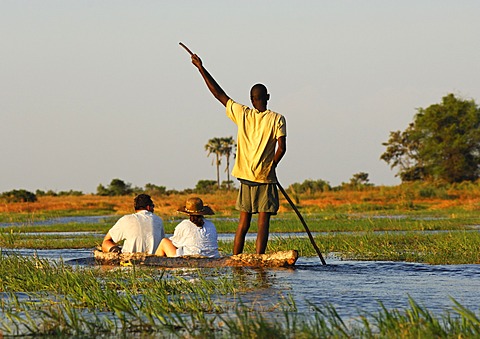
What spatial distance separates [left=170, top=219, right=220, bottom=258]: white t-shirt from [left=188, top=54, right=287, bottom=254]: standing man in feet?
1.50

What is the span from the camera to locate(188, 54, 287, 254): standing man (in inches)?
420

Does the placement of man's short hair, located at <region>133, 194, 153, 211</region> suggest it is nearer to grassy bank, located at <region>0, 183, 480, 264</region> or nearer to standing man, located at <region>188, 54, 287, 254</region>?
standing man, located at <region>188, 54, 287, 254</region>

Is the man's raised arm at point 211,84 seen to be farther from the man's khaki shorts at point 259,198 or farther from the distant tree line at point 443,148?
the distant tree line at point 443,148

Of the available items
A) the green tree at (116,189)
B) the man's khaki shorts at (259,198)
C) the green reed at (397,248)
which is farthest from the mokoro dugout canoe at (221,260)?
the green tree at (116,189)

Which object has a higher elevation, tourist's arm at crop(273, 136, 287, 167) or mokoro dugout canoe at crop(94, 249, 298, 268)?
tourist's arm at crop(273, 136, 287, 167)

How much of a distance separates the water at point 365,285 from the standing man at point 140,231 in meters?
1.56

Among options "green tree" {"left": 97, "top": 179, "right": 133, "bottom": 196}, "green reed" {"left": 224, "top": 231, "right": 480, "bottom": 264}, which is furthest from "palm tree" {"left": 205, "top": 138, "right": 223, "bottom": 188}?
"green reed" {"left": 224, "top": 231, "right": 480, "bottom": 264}

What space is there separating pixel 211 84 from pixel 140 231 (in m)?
2.18

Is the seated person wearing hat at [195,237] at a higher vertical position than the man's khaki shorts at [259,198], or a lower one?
lower

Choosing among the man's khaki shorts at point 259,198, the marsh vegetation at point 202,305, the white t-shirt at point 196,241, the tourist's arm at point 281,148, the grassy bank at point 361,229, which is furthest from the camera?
the grassy bank at point 361,229

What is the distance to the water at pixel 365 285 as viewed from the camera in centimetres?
762

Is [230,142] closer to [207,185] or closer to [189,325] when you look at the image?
[207,185]

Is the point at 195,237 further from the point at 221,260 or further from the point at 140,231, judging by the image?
the point at 140,231

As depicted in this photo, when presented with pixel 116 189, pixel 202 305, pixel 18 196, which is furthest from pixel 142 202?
pixel 116 189
